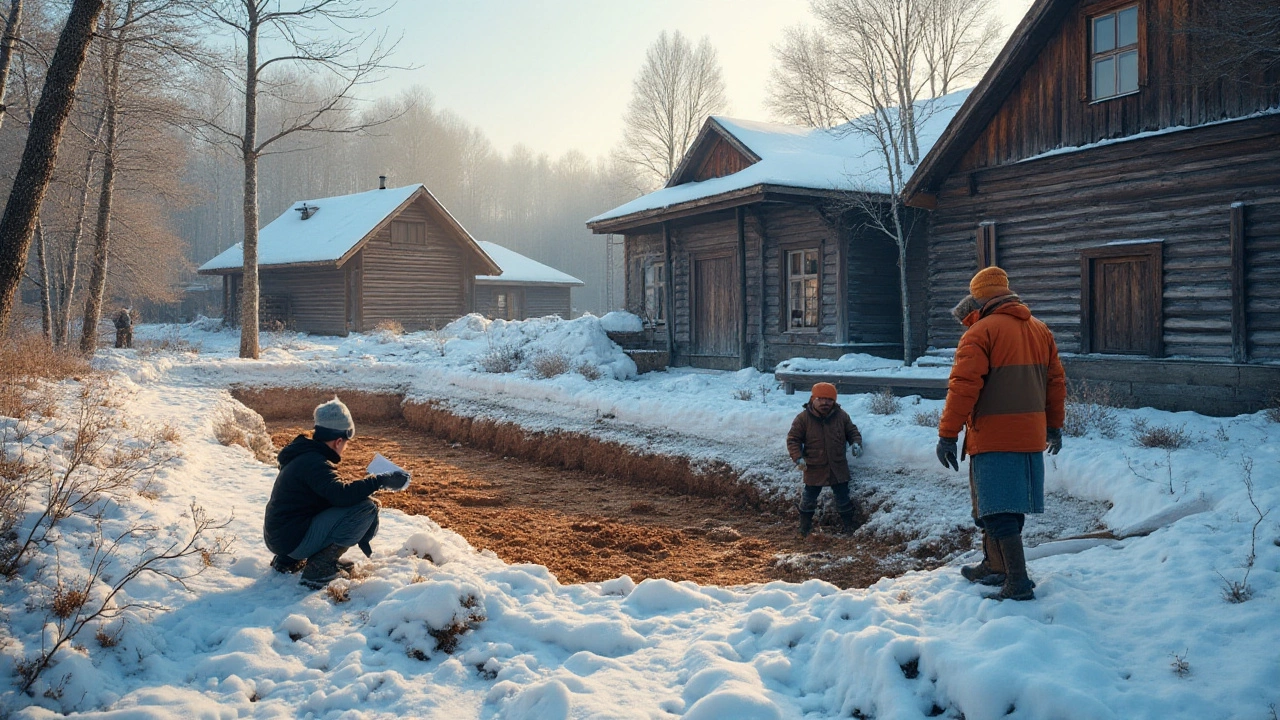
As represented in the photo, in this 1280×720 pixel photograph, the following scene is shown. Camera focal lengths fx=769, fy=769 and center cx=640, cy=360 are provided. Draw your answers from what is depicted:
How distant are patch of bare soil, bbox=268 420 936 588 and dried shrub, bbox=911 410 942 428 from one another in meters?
1.81

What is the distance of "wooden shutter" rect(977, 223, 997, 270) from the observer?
11953 millimetres

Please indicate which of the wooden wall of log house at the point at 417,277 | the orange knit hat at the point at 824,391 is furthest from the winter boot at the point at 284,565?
the wooden wall of log house at the point at 417,277

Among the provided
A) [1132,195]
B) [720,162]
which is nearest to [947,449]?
[1132,195]

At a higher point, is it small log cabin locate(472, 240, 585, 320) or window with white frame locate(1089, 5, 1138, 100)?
window with white frame locate(1089, 5, 1138, 100)

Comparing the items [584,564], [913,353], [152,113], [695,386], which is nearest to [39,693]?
[584,564]

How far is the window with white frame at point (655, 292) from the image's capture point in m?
19.2

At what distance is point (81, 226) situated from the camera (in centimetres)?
1962

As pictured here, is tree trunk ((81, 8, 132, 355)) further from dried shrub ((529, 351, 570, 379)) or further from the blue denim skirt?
the blue denim skirt

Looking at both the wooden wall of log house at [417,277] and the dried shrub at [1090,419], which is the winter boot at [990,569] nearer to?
the dried shrub at [1090,419]

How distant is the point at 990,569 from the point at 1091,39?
927 cm

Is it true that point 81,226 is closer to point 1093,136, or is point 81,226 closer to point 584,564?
point 584,564

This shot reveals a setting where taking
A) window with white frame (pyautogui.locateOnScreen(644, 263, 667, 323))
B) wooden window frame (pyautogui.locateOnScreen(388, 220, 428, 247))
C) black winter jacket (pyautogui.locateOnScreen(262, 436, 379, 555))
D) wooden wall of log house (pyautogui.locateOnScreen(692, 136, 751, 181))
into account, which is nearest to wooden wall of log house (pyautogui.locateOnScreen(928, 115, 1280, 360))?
wooden wall of log house (pyautogui.locateOnScreen(692, 136, 751, 181))

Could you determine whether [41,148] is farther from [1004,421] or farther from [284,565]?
[1004,421]

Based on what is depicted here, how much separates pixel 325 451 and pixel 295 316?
2706 centimetres
